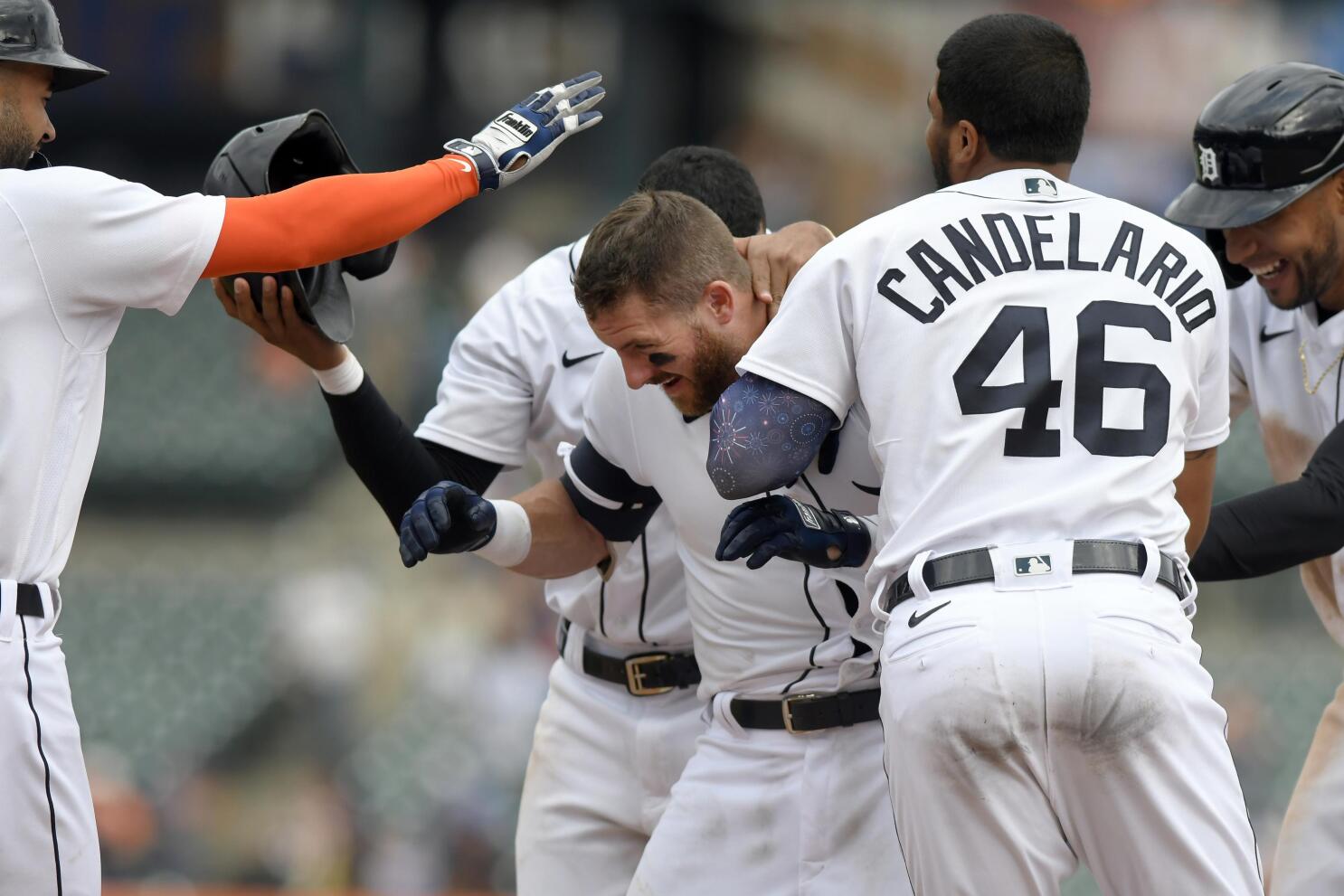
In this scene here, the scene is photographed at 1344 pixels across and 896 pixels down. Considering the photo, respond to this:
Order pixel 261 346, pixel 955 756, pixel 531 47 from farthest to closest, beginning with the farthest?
pixel 531 47
pixel 261 346
pixel 955 756

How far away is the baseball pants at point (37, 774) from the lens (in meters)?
3.40

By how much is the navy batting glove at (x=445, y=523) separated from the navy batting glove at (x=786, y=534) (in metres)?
0.67

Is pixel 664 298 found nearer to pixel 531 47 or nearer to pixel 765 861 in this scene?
pixel 765 861

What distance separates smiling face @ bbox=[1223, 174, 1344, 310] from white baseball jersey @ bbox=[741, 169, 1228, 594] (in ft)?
3.69

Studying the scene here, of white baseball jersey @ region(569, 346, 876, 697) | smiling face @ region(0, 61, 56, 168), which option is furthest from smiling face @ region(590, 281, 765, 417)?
smiling face @ region(0, 61, 56, 168)

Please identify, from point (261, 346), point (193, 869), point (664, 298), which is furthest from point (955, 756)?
point (261, 346)

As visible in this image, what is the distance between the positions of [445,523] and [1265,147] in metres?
2.26

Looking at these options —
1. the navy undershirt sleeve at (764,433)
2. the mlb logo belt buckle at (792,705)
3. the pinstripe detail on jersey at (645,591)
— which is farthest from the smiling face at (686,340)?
the pinstripe detail on jersey at (645,591)

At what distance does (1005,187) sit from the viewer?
3.50 meters

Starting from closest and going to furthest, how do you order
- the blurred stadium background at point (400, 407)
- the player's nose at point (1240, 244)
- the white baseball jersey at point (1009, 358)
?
the white baseball jersey at point (1009, 358), the player's nose at point (1240, 244), the blurred stadium background at point (400, 407)

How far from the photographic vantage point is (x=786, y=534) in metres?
3.59

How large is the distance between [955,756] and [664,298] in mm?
1189

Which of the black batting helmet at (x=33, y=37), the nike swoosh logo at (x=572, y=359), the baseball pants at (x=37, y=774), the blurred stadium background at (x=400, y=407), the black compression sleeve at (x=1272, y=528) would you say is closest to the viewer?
the baseball pants at (x=37, y=774)

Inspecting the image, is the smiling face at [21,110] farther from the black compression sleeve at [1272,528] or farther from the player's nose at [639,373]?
the black compression sleeve at [1272,528]
